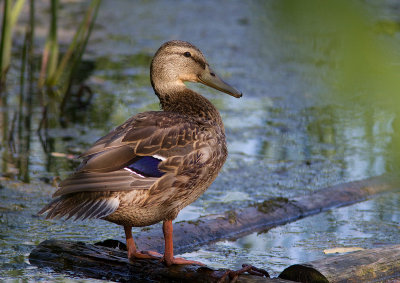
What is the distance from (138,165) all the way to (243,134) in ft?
11.1

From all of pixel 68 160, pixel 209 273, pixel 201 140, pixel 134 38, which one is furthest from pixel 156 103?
pixel 209 273

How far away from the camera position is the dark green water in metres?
3.66

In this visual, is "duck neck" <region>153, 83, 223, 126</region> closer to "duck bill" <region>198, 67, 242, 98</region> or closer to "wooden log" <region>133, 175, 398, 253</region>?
"duck bill" <region>198, 67, 242, 98</region>

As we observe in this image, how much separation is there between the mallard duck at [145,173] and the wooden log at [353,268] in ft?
1.74

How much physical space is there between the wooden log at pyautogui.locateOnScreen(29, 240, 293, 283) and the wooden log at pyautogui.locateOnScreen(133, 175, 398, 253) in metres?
0.44

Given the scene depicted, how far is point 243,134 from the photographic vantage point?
6.05 metres

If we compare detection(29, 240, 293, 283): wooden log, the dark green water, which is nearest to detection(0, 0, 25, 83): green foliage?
the dark green water

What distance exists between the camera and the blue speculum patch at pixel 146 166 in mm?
2709


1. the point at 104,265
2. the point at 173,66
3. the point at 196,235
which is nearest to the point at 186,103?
the point at 173,66

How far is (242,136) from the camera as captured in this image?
5980 mm

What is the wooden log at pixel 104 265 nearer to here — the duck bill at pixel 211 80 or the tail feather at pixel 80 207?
the tail feather at pixel 80 207

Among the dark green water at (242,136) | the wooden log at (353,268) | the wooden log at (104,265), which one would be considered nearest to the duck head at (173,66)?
the dark green water at (242,136)

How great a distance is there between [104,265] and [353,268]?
1.09 meters

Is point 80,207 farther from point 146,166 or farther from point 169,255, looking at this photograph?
point 169,255
